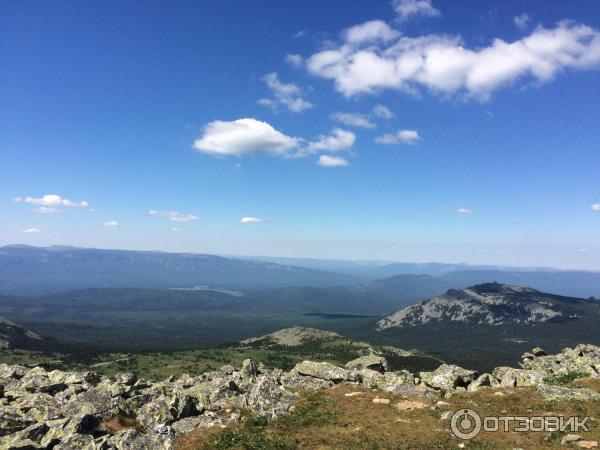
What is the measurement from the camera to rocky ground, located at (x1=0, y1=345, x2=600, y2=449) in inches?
1337


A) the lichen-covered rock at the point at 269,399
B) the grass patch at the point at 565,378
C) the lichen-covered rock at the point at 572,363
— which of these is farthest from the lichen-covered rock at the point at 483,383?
the lichen-covered rock at the point at 269,399

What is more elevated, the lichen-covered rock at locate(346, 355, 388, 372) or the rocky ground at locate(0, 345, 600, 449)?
the rocky ground at locate(0, 345, 600, 449)

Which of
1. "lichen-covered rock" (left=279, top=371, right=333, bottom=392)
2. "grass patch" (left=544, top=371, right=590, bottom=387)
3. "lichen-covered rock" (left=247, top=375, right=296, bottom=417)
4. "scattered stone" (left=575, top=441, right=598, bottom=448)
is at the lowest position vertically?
"lichen-covered rock" (left=279, top=371, right=333, bottom=392)

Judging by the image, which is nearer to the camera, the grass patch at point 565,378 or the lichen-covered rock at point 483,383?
the grass patch at point 565,378

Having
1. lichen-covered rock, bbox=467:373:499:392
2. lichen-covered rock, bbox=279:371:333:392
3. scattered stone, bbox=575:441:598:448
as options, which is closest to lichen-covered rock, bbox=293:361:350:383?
lichen-covered rock, bbox=279:371:333:392

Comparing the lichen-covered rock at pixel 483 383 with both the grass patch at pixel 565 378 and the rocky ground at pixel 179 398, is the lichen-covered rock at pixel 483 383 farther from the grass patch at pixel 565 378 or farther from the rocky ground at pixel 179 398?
the grass patch at pixel 565 378

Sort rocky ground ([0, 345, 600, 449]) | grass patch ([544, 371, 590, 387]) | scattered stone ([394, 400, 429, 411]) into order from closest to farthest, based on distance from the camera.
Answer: rocky ground ([0, 345, 600, 449]) → scattered stone ([394, 400, 429, 411]) → grass patch ([544, 371, 590, 387])

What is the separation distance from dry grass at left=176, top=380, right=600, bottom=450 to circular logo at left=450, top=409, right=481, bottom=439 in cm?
64

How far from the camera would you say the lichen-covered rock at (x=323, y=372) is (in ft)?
179

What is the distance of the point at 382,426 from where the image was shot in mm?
35250

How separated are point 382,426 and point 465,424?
724 cm

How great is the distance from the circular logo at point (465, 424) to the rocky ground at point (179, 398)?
5.54 meters

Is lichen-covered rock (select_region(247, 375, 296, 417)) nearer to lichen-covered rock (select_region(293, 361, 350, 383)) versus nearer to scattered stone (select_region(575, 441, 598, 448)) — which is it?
lichen-covered rock (select_region(293, 361, 350, 383))

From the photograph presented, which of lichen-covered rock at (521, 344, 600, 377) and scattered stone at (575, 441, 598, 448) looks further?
lichen-covered rock at (521, 344, 600, 377)
